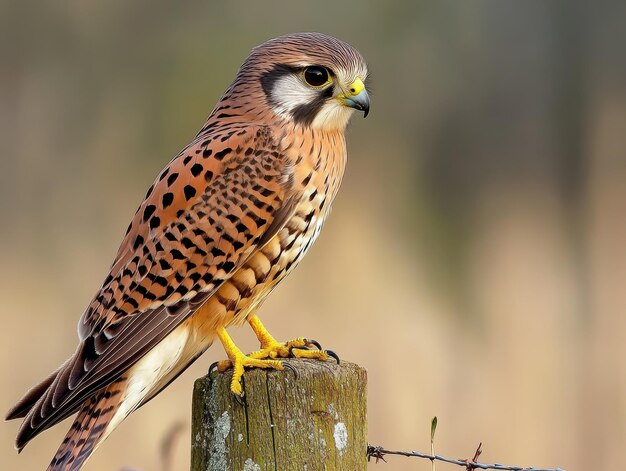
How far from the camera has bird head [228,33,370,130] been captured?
3.60 meters

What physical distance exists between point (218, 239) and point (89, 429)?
603 millimetres

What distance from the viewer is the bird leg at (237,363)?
2882mm

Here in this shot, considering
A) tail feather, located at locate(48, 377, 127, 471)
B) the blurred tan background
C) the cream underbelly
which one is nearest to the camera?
tail feather, located at locate(48, 377, 127, 471)

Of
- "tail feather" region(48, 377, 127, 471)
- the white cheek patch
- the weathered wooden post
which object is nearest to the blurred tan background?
"tail feather" region(48, 377, 127, 471)

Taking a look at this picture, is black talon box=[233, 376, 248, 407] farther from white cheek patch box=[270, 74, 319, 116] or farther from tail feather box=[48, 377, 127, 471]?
white cheek patch box=[270, 74, 319, 116]

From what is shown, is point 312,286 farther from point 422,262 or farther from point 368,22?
point 368,22

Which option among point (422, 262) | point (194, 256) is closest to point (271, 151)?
point (194, 256)

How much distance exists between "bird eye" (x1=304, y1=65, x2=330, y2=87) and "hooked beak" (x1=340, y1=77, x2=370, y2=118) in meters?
0.07

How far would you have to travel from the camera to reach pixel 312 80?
3.63 m

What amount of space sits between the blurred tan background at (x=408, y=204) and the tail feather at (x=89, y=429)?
1.29 metres

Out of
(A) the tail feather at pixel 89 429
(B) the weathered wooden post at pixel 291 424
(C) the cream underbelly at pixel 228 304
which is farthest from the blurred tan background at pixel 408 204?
(B) the weathered wooden post at pixel 291 424

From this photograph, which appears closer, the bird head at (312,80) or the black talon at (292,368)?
the black talon at (292,368)

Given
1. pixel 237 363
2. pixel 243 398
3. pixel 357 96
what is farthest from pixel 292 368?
pixel 357 96

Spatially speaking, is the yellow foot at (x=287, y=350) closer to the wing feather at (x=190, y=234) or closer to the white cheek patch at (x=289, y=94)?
the wing feather at (x=190, y=234)
